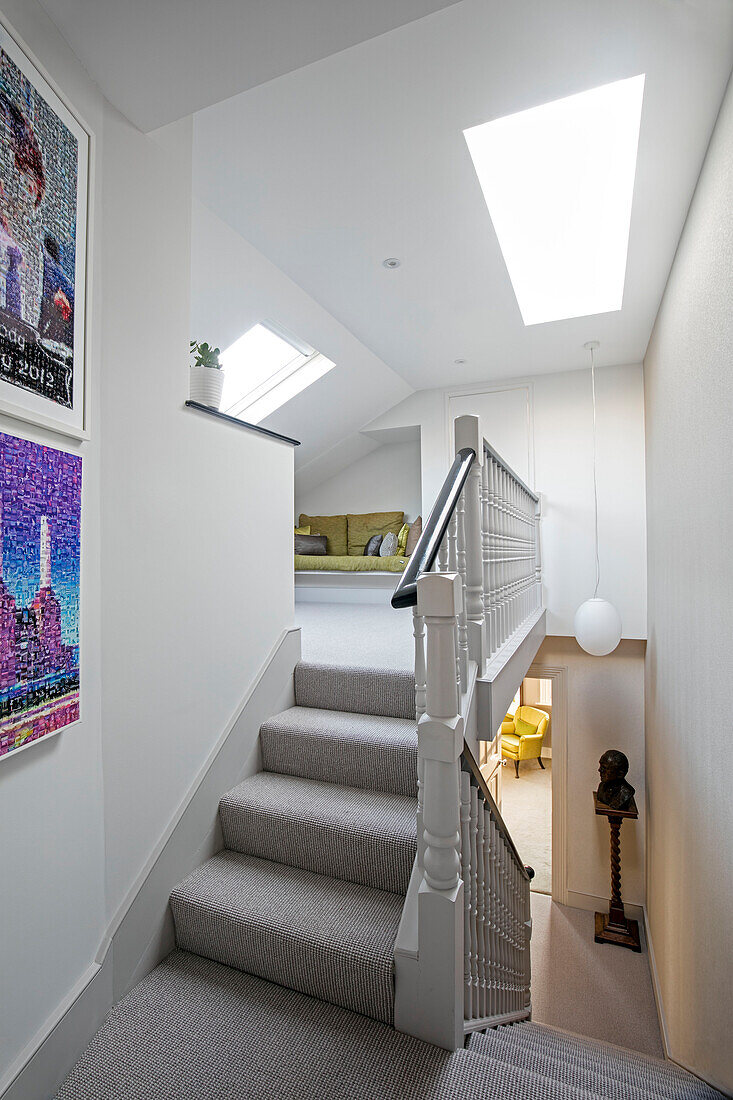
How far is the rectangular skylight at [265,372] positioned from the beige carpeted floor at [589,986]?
4.32 m

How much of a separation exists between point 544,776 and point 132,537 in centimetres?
732

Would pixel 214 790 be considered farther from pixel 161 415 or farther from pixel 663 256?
pixel 663 256

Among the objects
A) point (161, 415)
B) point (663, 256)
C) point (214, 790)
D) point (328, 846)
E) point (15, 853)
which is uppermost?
point (663, 256)

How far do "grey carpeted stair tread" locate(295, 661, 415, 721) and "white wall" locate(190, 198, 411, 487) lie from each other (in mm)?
2009

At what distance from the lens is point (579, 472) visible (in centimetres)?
435

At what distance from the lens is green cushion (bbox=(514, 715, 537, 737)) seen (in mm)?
7551

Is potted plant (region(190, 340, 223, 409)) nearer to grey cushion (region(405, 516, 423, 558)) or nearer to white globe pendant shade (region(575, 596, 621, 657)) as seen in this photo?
white globe pendant shade (region(575, 596, 621, 657))

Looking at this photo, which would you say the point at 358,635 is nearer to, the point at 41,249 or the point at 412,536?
the point at 412,536

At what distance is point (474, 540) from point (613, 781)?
318 centimetres

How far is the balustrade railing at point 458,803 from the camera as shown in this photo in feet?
4.30

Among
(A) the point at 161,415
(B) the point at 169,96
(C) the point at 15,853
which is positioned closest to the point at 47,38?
(B) the point at 169,96

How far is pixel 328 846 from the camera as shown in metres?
1.75

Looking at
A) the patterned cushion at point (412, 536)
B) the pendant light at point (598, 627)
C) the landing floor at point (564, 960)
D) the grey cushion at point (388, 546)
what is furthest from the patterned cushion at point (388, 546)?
the pendant light at point (598, 627)

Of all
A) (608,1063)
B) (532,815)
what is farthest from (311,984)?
(532,815)
